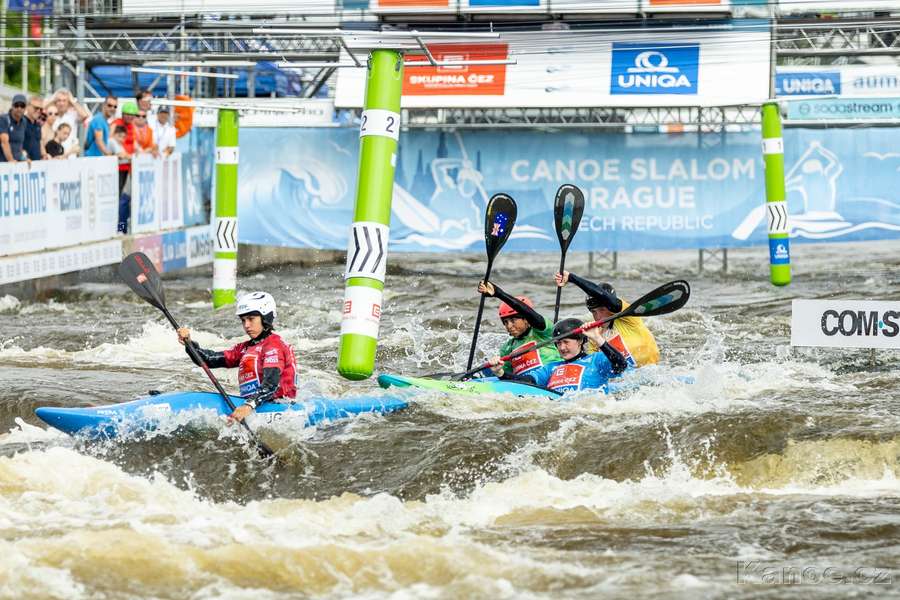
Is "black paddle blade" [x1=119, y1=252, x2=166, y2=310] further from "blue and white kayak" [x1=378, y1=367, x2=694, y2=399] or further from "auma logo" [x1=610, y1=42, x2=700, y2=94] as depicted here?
"auma logo" [x1=610, y1=42, x2=700, y2=94]

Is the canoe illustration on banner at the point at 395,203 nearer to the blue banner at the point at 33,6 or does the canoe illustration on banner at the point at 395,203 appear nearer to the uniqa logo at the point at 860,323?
the blue banner at the point at 33,6

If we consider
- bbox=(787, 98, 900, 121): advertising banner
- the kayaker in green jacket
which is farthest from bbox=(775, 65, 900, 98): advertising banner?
the kayaker in green jacket

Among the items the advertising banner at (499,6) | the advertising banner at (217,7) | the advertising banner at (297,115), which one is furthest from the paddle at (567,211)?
the advertising banner at (297,115)

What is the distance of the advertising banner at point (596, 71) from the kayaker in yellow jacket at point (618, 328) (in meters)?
7.95

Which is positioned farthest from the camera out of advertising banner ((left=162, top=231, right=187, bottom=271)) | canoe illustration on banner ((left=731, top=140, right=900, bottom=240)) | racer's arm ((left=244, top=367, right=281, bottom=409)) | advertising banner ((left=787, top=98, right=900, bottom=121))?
advertising banner ((left=162, top=231, right=187, bottom=271))

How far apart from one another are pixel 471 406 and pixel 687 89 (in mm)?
9690

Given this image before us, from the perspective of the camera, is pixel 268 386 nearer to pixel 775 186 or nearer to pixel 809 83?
pixel 775 186

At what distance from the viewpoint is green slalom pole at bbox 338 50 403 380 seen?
9.60 meters

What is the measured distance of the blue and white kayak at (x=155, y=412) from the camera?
905cm

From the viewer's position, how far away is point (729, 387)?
37.0ft

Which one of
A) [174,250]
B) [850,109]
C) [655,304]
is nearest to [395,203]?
[174,250]

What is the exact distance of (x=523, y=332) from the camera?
36.3 ft

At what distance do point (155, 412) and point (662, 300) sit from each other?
13.1 feet

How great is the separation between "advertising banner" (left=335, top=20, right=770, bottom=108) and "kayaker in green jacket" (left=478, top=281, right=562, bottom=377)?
8.18m
